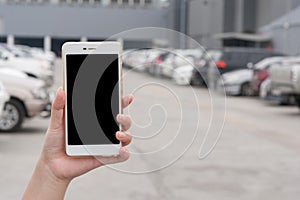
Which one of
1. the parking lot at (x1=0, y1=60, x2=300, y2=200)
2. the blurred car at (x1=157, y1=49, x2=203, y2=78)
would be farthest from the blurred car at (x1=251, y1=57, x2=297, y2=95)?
the blurred car at (x1=157, y1=49, x2=203, y2=78)

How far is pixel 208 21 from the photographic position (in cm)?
6194

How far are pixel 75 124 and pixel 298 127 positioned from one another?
1415cm

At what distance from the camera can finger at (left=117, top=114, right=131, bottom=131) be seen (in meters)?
A: 2.11

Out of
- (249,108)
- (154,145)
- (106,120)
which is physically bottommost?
(249,108)

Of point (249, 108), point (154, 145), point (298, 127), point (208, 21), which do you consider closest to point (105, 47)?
point (154, 145)

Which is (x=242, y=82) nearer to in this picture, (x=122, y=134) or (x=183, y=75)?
(x=183, y=75)

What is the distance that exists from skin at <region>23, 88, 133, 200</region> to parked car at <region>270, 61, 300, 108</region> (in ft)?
52.5

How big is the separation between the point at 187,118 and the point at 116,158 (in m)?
0.35

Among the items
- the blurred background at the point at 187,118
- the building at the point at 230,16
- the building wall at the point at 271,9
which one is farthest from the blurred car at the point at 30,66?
the building at the point at 230,16

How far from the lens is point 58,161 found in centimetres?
232

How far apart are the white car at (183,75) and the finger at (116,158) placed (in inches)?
11.3

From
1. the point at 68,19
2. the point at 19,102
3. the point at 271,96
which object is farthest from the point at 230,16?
the point at 19,102

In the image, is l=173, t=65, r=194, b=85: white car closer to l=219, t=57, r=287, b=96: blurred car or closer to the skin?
the skin

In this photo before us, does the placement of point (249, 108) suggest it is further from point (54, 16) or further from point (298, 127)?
point (54, 16)
